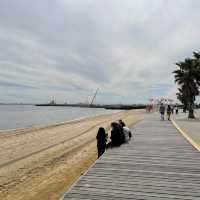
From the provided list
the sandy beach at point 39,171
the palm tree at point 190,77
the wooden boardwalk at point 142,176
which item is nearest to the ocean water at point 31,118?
the palm tree at point 190,77

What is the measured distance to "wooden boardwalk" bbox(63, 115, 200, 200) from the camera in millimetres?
6027

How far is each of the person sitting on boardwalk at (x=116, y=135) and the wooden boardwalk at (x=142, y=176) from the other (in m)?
0.76

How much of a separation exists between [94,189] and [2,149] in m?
12.9

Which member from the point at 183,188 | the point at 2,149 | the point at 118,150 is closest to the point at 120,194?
the point at 183,188

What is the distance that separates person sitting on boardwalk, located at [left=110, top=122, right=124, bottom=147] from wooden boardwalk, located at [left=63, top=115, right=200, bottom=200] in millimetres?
764

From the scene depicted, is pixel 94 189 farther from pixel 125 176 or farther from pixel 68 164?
pixel 68 164

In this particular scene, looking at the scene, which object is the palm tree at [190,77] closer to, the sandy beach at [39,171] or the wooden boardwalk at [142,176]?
the sandy beach at [39,171]

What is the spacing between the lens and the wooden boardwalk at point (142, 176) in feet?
19.8

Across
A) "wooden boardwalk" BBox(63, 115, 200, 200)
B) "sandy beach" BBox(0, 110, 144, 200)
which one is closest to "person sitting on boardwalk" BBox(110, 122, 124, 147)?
"wooden boardwalk" BBox(63, 115, 200, 200)

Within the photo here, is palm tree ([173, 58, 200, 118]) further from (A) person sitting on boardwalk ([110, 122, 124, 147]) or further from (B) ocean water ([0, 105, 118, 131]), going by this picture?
(A) person sitting on boardwalk ([110, 122, 124, 147])

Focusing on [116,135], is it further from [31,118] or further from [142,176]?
[31,118]

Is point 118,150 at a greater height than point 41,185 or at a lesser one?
greater

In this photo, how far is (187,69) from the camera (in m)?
41.4

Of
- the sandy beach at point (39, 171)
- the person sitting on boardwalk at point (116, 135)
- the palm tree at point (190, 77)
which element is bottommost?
the sandy beach at point (39, 171)
